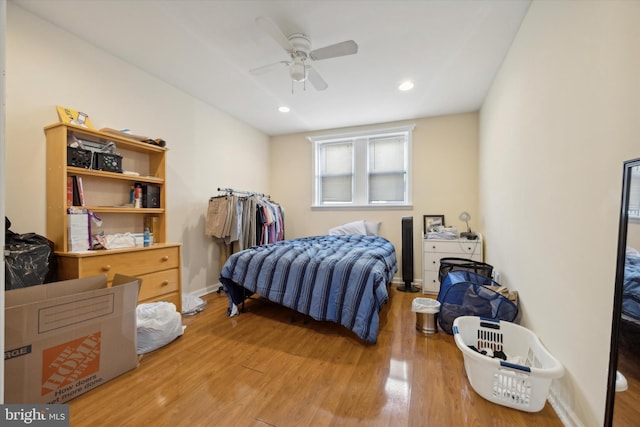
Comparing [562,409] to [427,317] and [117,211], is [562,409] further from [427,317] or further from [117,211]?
[117,211]

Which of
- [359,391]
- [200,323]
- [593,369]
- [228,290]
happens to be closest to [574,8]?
[593,369]

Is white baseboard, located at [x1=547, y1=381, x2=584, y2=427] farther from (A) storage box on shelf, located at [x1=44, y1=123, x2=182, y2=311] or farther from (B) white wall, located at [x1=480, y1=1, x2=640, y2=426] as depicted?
(A) storage box on shelf, located at [x1=44, y1=123, x2=182, y2=311]

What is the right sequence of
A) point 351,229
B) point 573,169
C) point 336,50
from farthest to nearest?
point 351,229 → point 336,50 → point 573,169

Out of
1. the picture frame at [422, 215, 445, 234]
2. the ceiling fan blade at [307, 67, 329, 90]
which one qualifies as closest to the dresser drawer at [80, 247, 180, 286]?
the ceiling fan blade at [307, 67, 329, 90]

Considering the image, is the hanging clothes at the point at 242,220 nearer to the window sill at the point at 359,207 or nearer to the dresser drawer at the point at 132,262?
the dresser drawer at the point at 132,262

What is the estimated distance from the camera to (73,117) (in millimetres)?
2086

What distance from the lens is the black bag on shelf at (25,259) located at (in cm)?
155

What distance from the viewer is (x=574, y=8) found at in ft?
4.13

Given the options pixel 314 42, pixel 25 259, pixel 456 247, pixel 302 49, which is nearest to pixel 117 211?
pixel 25 259

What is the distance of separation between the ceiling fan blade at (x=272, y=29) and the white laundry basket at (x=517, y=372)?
240 centimetres

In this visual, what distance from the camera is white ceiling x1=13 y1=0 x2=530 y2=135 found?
184 cm

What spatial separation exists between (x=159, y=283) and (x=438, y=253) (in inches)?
128

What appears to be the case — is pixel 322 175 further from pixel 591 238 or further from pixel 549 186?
pixel 591 238

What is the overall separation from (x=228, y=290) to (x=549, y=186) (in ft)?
9.11
